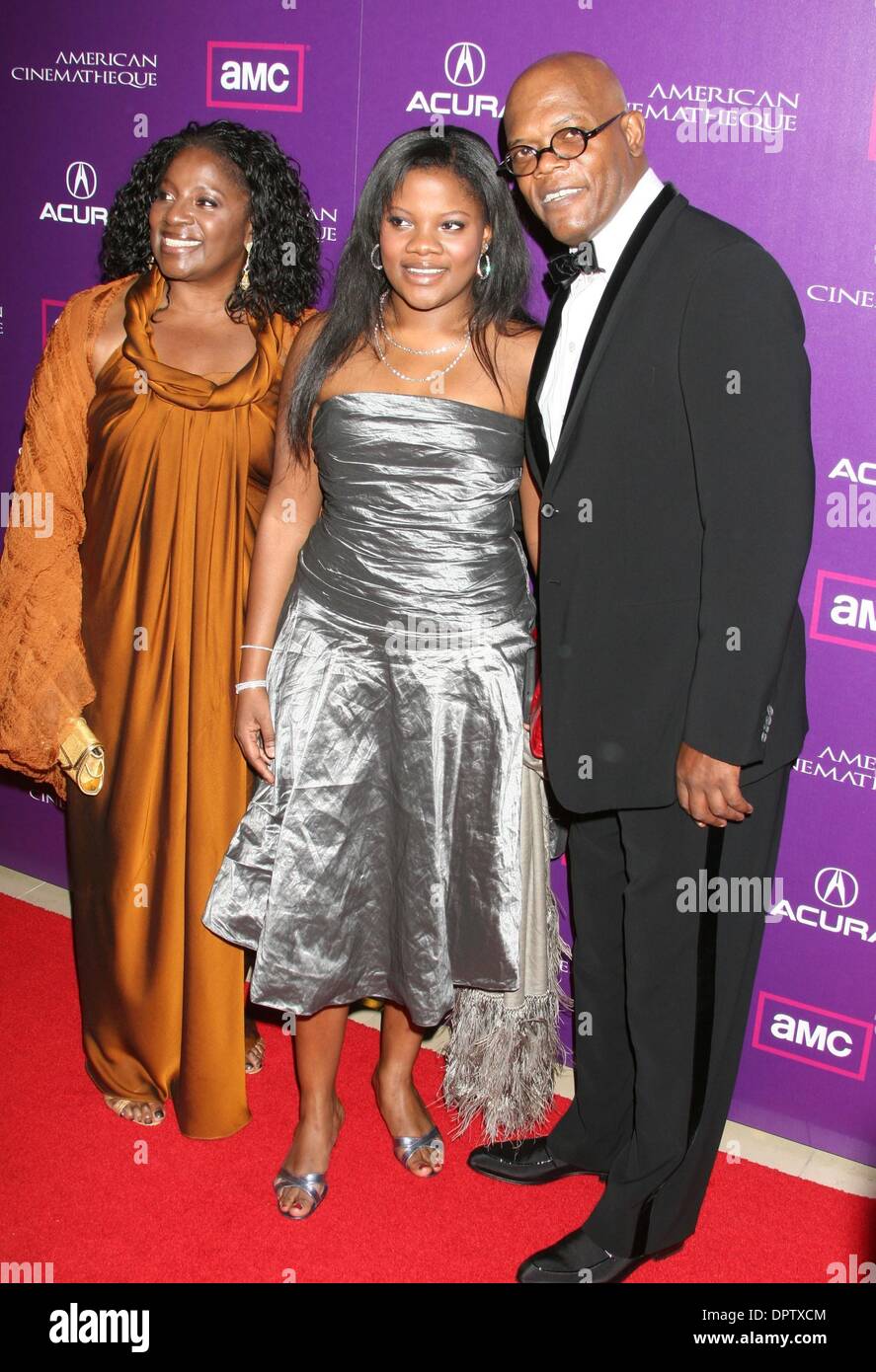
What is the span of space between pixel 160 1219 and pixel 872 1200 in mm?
1355

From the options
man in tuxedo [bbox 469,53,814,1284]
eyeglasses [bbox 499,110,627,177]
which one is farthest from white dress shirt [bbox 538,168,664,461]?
eyeglasses [bbox 499,110,627,177]

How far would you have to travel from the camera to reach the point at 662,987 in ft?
7.50

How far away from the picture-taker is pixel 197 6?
2908 mm

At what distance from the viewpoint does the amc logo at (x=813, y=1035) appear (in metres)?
2.76

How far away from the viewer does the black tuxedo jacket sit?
191 centimetres

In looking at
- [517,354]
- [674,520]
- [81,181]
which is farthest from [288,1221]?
[81,181]

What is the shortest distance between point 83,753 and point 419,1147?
1.00m

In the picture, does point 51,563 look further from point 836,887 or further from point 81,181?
point 836,887

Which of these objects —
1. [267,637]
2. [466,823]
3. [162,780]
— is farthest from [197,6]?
[466,823]

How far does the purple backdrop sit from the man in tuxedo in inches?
16.3

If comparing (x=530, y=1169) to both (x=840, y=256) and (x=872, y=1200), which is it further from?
(x=840, y=256)

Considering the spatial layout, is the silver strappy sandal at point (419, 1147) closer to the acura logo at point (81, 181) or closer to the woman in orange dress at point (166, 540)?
the woman in orange dress at point (166, 540)

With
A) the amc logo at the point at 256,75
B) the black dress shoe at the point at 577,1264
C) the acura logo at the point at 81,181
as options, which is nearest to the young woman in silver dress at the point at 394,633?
the black dress shoe at the point at 577,1264

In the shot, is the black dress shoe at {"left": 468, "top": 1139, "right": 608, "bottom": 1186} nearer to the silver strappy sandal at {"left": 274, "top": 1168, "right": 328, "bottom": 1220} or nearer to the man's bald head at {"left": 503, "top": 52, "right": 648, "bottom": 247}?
the silver strappy sandal at {"left": 274, "top": 1168, "right": 328, "bottom": 1220}
